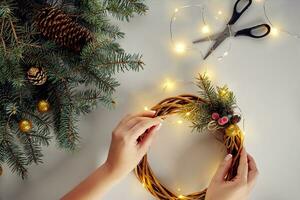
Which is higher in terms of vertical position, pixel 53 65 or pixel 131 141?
pixel 53 65

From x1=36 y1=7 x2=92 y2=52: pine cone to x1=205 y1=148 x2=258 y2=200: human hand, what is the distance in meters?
0.47

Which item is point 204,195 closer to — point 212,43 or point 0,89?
point 212,43

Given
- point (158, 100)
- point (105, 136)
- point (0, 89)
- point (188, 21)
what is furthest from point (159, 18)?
point (0, 89)

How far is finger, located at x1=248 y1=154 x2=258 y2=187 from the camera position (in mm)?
948

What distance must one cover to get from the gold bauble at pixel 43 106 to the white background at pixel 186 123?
158 millimetres

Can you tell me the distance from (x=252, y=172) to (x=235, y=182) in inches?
2.6

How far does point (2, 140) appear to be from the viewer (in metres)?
0.92

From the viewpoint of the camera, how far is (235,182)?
924 millimetres

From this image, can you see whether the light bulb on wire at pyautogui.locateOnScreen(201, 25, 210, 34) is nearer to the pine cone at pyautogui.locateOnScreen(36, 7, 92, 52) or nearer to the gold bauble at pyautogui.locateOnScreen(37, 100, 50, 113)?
the pine cone at pyautogui.locateOnScreen(36, 7, 92, 52)

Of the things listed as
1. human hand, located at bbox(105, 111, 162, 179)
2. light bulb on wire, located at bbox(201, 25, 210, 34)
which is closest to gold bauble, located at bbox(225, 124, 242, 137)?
human hand, located at bbox(105, 111, 162, 179)

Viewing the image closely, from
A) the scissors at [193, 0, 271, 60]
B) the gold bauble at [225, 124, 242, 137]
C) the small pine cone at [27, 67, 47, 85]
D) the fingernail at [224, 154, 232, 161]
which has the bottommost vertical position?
the fingernail at [224, 154, 232, 161]

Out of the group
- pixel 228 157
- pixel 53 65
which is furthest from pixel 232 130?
pixel 53 65

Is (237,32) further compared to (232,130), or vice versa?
(237,32)

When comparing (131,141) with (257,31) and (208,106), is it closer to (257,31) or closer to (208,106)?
(208,106)
